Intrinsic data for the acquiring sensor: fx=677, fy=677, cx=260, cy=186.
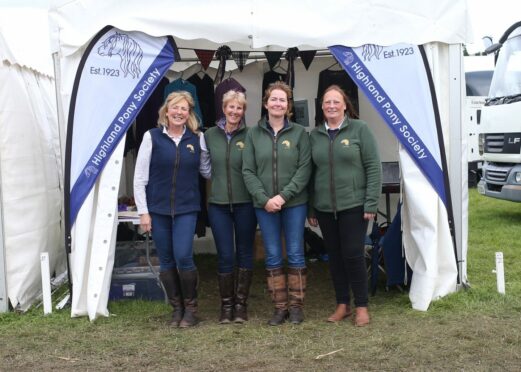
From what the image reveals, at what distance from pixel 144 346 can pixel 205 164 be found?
1.27 meters

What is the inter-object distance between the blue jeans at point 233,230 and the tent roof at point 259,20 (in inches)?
44.9

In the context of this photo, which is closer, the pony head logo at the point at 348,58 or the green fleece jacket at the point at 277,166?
the green fleece jacket at the point at 277,166

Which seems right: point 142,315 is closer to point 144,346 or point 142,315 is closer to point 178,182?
point 144,346

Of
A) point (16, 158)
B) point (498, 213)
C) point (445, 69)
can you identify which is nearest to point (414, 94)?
point (445, 69)

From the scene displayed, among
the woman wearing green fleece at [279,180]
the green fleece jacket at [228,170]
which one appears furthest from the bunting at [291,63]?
the green fleece jacket at [228,170]

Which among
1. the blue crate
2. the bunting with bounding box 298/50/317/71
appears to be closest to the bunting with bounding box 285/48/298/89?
the bunting with bounding box 298/50/317/71

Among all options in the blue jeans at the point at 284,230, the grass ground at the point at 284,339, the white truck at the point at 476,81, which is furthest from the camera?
the white truck at the point at 476,81

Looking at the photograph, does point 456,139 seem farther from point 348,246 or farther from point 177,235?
point 177,235

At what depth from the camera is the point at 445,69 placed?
195 inches

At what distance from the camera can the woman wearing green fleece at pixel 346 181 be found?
441 cm

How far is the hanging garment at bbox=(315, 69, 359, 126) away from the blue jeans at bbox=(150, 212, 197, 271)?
2.71 m

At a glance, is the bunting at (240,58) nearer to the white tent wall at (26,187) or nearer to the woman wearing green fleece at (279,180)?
the white tent wall at (26,187)

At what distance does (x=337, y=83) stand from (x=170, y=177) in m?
2.94

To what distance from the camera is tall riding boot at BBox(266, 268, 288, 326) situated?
4602 millimetres
